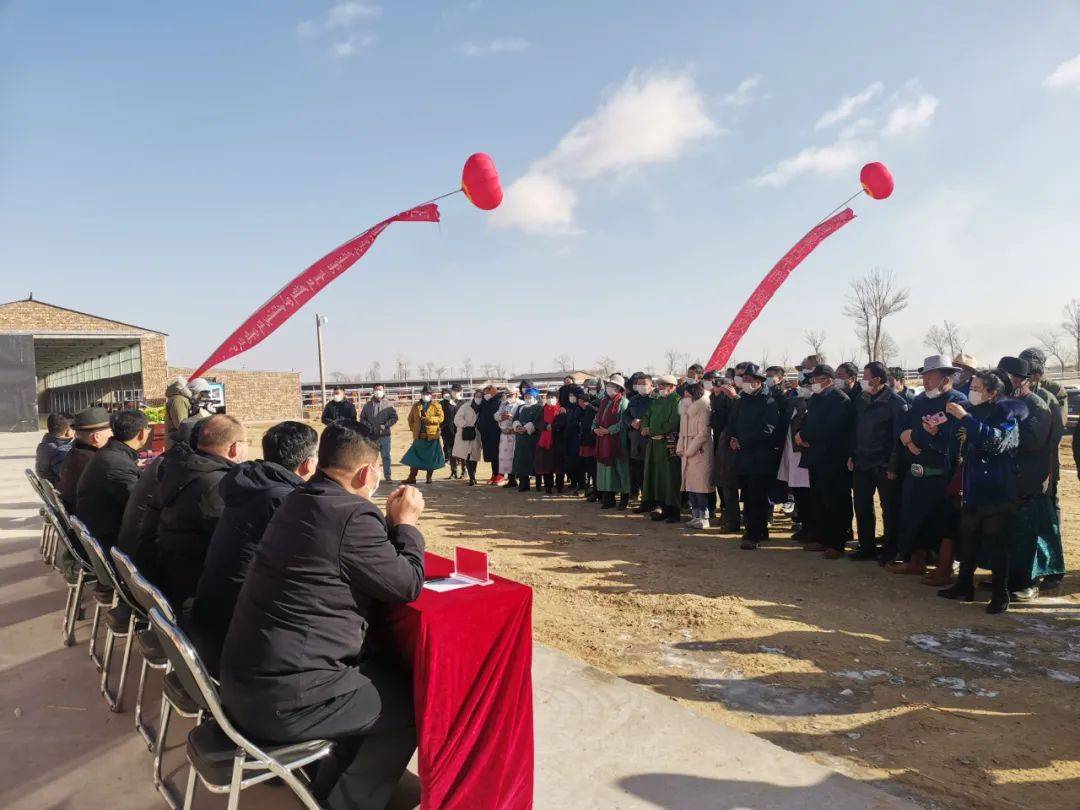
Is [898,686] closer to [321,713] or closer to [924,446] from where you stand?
[924,446]

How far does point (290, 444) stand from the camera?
3.35 metres

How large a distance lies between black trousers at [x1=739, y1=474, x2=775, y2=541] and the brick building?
2013cm

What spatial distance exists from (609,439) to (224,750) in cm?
809

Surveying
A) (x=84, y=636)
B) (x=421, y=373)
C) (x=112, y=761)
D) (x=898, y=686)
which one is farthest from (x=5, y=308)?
(x=421, y=373)

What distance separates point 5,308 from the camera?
97.7ft

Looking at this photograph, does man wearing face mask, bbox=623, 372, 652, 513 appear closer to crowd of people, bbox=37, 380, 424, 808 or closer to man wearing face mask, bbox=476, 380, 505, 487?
man wearing face mask, bbox=476, 380, 505, 487

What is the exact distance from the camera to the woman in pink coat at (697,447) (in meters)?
8.49

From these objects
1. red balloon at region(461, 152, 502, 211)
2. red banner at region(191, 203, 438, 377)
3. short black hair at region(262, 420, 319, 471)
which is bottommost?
short black hair at region(262, 420, 319, 471)

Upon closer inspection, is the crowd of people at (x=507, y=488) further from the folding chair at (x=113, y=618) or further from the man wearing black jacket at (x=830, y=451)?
the folding chair at (x=113, y=618)

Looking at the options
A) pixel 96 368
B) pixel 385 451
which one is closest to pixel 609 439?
pixel 385 451

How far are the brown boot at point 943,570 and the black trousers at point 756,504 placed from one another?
1.79 meters

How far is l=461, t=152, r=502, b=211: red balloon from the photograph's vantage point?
762 cm

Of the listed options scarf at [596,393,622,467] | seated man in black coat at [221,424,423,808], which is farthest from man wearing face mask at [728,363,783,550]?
seated man in black coat at [221,424,423,808]

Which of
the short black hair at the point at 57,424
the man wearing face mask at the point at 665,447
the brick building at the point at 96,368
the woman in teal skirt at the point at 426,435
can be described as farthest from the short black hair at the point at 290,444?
the brick building at the point at 96,368
